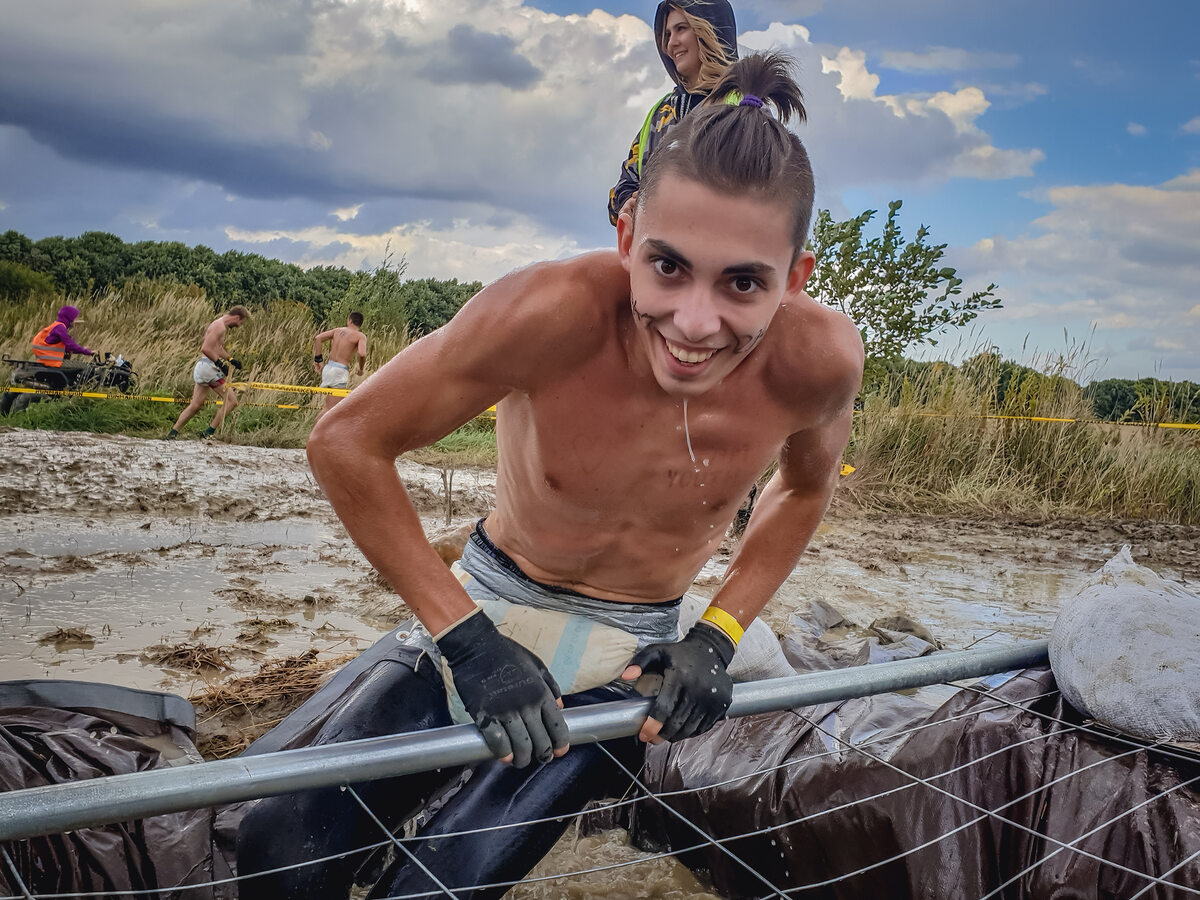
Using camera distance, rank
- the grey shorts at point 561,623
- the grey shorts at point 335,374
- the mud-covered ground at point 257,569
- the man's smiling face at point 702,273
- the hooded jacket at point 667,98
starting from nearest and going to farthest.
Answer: the man's smiling face at point 702,273, the grey shorts at point 561,623, the hooded jacket at point 667,98, the mud-covered ground at point 257,569, the grey shorts at point 335,374

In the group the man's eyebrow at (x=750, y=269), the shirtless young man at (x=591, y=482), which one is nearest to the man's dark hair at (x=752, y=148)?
the shirtless young man at (x=591, y=482)

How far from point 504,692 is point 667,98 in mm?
2287

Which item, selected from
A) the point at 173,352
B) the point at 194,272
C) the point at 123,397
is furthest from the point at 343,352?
the point at 194,272

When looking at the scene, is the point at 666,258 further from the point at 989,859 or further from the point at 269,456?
the point at 269,456

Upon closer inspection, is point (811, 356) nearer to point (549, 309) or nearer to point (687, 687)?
point (549, 309)

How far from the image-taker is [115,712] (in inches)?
82.7

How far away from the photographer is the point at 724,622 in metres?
1.72

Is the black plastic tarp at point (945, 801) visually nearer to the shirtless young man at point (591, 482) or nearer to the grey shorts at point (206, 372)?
the shirtless young man at point (591, 482)

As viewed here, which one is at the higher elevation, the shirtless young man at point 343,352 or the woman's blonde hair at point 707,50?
the woman's blonde hair at point 707,50

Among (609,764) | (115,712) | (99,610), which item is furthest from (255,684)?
(609,764)

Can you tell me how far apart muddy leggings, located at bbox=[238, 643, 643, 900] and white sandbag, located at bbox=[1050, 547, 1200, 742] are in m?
0.99

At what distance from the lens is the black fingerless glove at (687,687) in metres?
1.40

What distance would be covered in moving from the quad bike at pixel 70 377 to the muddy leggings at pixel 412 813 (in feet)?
33.2

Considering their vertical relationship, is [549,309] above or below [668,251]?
below
